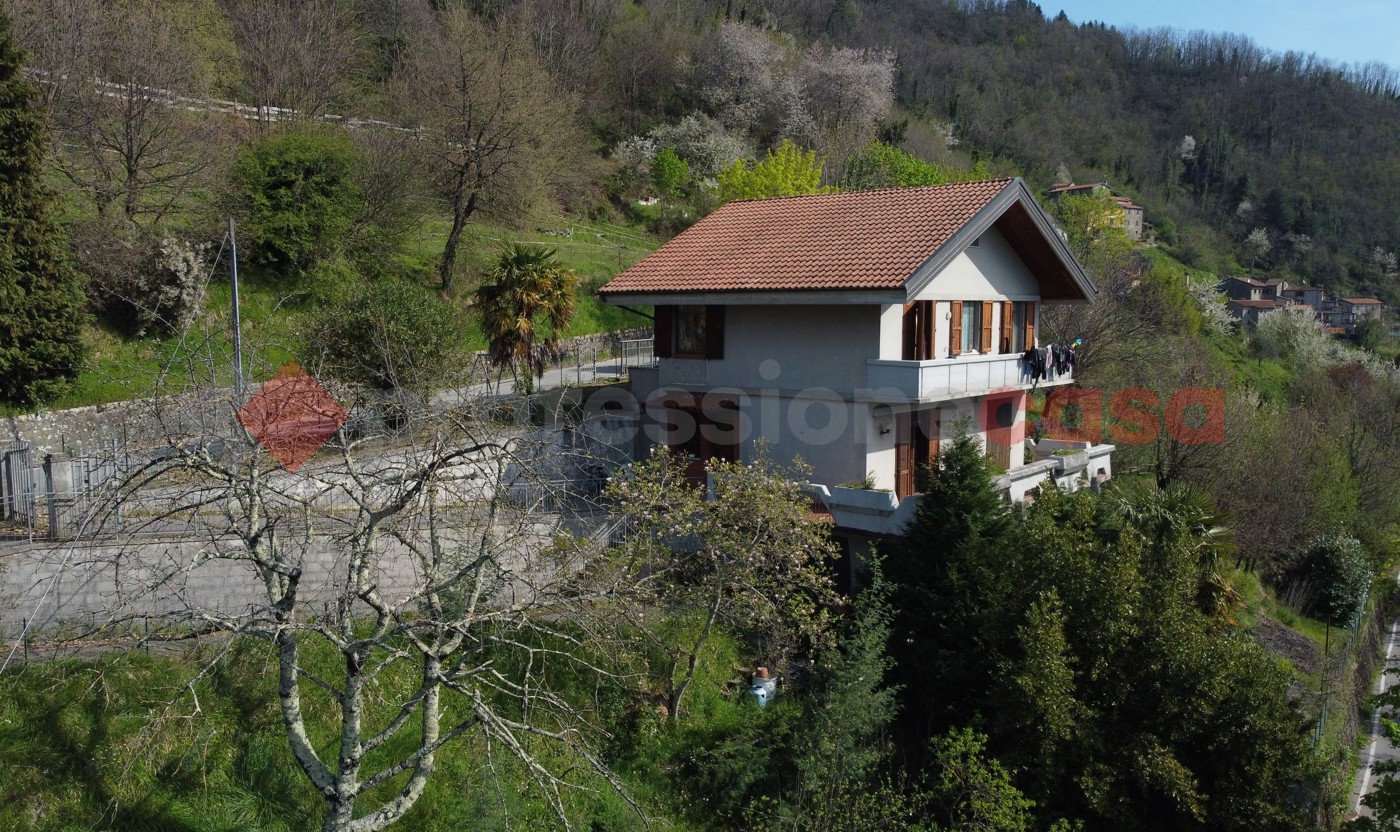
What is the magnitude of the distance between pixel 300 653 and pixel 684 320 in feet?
35.0

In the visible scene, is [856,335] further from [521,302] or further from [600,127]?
[600,127]

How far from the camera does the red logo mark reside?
12.4 metres

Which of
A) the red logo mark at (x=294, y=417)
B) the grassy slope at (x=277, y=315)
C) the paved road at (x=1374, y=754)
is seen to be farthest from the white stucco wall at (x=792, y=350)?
the paved road at (x=1374, y=754)

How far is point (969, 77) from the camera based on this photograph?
109062 mm

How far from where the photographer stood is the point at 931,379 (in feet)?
57.2

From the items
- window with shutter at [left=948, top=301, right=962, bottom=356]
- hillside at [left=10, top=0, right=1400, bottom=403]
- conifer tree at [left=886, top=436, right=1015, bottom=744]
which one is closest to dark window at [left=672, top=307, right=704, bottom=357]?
window with shutter at [left=948, top=301, right=962, bottom=356]

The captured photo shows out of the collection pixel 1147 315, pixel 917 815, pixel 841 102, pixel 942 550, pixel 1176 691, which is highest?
pixel 841 102

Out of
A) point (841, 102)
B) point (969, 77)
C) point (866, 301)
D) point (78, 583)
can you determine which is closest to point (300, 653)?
point (78, 583)

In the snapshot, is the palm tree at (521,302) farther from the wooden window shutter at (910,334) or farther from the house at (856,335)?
the wooden window shutter at (910,334)

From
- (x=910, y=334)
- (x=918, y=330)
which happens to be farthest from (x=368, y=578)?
(x=918, y=330)

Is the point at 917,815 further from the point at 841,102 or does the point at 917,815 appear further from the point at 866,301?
the point at 841,102

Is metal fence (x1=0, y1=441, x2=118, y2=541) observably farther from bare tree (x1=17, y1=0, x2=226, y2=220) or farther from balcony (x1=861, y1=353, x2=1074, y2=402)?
bare tree (x1=17, y1=0, x2=226, y2=220)

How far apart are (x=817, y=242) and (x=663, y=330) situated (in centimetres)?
387

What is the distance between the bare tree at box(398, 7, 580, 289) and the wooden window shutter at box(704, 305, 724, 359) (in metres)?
15.4
